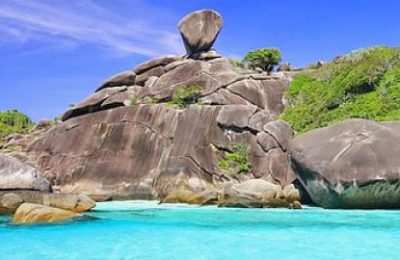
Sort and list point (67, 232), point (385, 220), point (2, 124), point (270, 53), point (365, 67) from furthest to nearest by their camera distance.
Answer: point (2, 124), point (270, 53), point (365, 67), point (385, 220), point (67, 232)

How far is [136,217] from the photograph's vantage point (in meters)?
18.0

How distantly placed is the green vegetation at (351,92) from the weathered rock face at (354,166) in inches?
222

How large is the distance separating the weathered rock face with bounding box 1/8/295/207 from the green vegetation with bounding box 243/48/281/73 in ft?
13.7

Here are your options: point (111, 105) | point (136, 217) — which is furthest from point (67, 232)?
point (111, 105)

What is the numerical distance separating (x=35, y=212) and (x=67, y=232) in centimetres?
233

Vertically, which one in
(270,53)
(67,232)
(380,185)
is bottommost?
(67,232)

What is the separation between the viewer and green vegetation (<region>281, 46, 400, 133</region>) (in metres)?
26.6

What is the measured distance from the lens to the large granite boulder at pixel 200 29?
3288 cm

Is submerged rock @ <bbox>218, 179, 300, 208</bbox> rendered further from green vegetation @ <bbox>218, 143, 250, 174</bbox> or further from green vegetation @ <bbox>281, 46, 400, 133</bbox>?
green vegetation @ <bbox>281, 46, 400, 133</bbox>

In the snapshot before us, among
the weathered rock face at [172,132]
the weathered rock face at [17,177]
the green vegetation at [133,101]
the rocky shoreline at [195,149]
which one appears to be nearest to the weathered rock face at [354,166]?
the rocky shoreline at [195,149]

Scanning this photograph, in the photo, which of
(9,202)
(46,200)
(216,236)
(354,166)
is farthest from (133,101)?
(216,236)

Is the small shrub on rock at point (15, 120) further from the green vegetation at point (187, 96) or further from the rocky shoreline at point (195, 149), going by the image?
the green vegetation at point (187, 96)

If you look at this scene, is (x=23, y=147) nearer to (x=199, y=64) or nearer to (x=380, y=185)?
(x=199, y=64)

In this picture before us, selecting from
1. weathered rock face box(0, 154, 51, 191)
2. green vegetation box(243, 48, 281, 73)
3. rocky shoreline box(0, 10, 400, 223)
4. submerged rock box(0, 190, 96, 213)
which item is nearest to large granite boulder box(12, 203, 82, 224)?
rocky shoreline box(0, 10, 400, 223)
